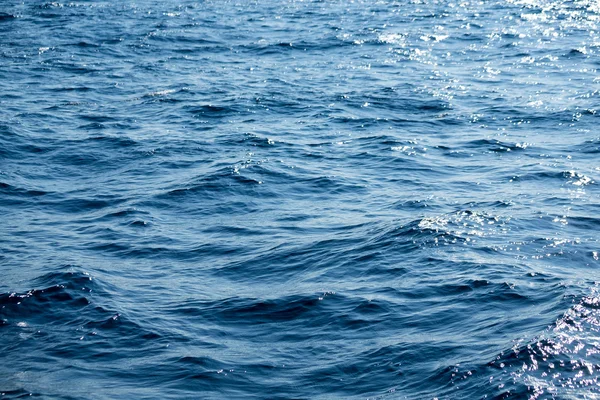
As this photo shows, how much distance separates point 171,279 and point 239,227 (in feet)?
10.6

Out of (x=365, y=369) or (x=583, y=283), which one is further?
(x=583, y=283)

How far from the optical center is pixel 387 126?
97.3ft

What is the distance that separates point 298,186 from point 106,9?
28481 millimetres

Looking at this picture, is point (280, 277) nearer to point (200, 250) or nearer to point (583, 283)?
point (200, 250)

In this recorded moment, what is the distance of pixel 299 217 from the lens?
22.3 m

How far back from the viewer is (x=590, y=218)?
69.7 ft

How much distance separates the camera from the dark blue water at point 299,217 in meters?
15.3

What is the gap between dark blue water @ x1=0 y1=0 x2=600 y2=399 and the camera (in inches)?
602

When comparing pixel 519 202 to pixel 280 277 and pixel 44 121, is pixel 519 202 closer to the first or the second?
pixel 280 277

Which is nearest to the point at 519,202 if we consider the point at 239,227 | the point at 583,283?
the point at 583,283

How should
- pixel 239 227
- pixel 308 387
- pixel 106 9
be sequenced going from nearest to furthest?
pixel 308 387 < pixel 239 227 < pixel 106 9

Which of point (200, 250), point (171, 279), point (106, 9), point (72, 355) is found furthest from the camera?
point (106, 9)

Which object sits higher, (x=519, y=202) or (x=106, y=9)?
(x=106, y=9)

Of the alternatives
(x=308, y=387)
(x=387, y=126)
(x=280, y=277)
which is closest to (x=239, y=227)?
(x=280, y=277)
